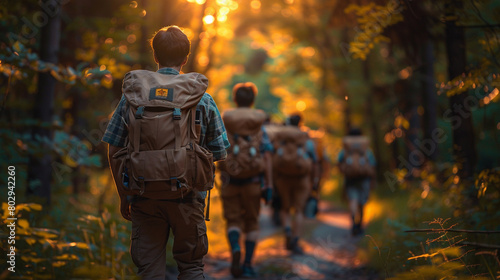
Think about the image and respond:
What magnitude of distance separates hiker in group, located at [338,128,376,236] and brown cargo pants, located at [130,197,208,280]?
709 cm

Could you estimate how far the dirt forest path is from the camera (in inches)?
255

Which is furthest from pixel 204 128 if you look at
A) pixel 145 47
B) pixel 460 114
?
pixel 145 47

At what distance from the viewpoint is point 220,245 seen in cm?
936

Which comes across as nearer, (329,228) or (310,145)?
(310,145)

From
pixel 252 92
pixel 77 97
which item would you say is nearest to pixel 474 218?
pixel 252 92

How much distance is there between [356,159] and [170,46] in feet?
24.0

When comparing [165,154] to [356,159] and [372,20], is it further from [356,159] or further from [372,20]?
[356,159]

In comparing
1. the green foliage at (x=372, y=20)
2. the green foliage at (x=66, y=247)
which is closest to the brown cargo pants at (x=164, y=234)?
the green foliage at (x=66, y=247)

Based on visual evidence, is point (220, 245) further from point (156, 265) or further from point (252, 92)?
point (156, 265)

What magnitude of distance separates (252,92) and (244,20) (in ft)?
60.4

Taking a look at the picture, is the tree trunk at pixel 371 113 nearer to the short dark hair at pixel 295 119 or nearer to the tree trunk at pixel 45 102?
the short dark hair at pixel 295 119

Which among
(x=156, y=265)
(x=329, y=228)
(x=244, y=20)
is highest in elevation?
(x=244, y=20)

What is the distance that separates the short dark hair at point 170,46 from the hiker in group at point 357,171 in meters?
7.21

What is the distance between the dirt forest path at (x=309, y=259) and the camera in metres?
6.47
